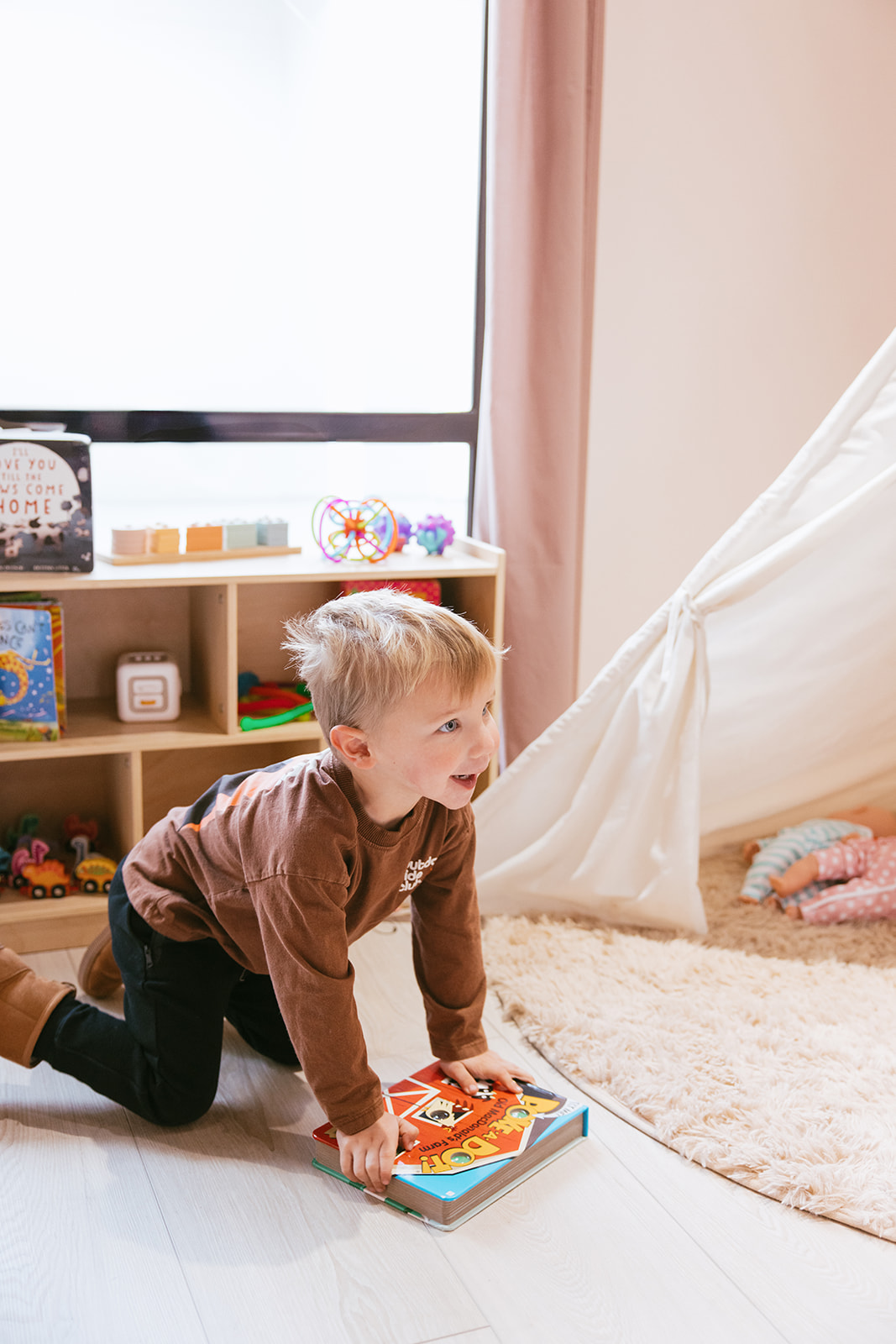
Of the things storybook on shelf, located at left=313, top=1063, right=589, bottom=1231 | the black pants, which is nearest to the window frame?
the black pants

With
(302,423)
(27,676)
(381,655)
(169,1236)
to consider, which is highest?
(302,423)

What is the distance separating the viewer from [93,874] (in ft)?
6.51

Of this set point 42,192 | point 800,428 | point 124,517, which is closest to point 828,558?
point 800,428

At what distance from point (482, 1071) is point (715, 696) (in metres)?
0.90

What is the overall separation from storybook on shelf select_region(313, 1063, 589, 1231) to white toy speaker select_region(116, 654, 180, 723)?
831 millimetres

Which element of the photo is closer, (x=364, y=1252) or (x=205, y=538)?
(x=364, y=1252)

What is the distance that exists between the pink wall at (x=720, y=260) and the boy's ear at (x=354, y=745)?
143 cm

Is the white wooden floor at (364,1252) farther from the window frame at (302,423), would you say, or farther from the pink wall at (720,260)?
the pink wall at (720,260)

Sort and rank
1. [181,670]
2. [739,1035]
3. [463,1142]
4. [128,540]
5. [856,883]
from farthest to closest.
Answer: [181,670] → [856,883] → [128,540] → [739,1035] → [463,1142]

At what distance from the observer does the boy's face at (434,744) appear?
1.28m

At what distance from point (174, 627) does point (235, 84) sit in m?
1.02

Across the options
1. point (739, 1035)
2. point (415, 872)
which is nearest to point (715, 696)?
point (739, 1035)

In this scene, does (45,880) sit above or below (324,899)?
below

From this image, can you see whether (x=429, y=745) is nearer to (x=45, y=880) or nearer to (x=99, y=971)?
(x=99, y=971)
